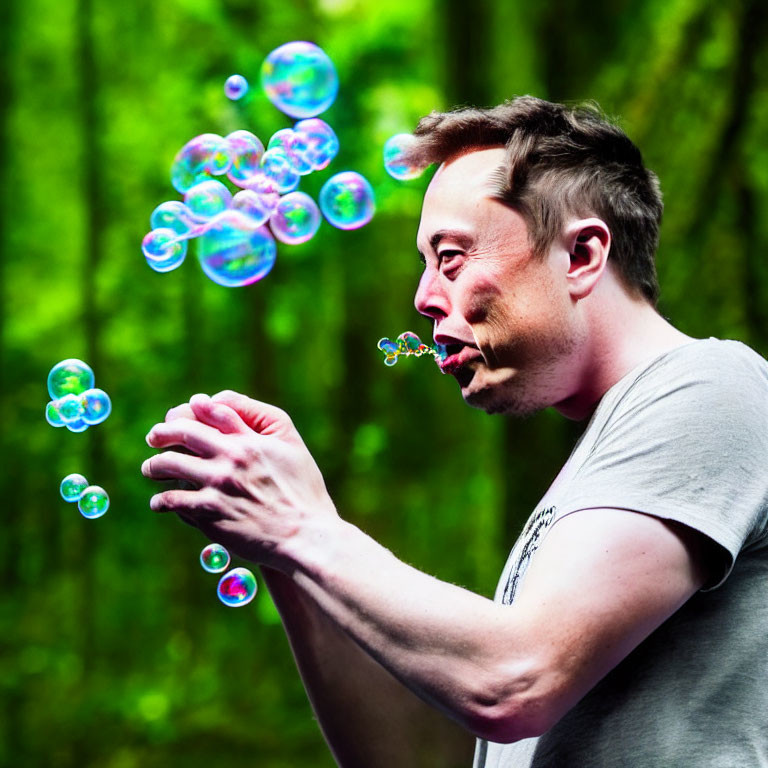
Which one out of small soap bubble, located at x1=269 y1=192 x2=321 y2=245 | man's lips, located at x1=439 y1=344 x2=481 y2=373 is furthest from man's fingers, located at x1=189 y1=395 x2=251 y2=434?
small soap bubble, located at x1=269 y1=192 x2=321 y2=245

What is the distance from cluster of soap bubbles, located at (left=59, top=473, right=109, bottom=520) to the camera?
64.7 inches

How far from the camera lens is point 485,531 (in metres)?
6.04

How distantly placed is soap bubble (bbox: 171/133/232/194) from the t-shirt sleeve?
110 cm

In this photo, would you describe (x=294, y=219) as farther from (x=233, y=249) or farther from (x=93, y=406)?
(x=93, y=406)

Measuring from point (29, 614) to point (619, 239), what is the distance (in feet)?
26.9

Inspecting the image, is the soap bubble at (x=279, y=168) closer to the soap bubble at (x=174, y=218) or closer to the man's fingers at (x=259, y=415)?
the soap bubble at (x=174, y=218)

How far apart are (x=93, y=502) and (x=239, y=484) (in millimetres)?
566

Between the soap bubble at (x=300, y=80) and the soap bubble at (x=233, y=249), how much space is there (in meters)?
0.45

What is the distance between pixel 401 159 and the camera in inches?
67.5

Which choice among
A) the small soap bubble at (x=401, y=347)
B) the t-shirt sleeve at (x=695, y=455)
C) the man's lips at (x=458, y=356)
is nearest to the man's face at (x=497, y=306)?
the man's lips at (x=458, y=356)

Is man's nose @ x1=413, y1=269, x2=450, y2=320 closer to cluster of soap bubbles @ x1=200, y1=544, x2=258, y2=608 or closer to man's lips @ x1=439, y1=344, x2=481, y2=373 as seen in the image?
man's lips @ x1=439, y1=344, x2=481, y2=373

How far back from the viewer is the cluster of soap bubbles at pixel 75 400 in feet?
5.71

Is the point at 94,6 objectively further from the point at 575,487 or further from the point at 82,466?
the point at 575,487

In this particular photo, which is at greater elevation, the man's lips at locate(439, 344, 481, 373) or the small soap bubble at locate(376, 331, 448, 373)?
the man's lips at locate(439, 344, 481, 373)
